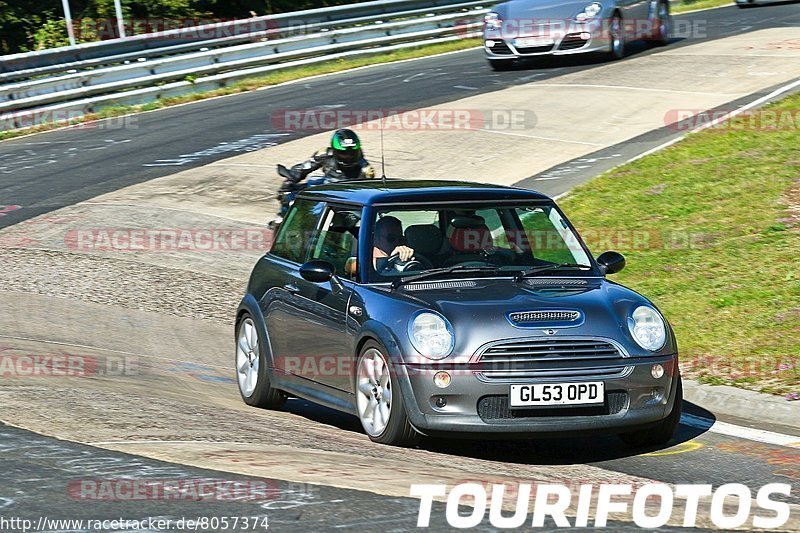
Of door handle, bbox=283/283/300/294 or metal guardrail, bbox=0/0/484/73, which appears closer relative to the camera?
door handle, bbox=283/283/300/294

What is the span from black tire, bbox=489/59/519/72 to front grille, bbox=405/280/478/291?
1756 cm

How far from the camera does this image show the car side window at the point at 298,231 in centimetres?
915

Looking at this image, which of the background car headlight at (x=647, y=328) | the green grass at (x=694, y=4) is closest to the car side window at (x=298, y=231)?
the background car headlight at (x=647, y=328)

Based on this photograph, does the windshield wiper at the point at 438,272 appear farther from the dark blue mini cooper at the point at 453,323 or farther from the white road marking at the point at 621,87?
the white road marking at the point at 621,87

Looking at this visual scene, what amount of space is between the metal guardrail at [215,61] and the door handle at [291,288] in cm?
1433

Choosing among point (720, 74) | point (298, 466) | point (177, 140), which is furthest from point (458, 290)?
point (720, 74)

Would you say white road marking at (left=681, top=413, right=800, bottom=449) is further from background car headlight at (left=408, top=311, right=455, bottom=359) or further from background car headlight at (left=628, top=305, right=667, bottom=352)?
background car headlight at (left=408, top=311, right=455, bottom=359)

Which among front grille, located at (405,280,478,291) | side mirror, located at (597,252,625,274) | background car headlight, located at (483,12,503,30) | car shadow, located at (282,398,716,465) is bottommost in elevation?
car shadow, located at (282,398,716,465)

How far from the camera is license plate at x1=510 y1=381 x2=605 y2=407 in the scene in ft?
23.7

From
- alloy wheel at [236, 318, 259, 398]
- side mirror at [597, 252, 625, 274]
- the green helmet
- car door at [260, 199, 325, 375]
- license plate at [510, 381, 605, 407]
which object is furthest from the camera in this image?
the green helmet

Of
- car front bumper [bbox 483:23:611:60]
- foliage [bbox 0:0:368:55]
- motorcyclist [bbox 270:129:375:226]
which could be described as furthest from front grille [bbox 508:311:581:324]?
foliage [bbox 0:0:368:55]

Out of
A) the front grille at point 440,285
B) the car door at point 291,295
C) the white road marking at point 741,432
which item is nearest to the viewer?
the front grille at point 440,285

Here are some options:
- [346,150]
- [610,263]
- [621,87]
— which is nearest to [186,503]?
[610,263]

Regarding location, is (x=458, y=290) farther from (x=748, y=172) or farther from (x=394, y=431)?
(x=748, y=172)
